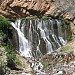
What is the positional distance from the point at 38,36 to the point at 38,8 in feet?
17.7

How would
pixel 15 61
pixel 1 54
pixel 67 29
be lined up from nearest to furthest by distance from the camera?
1. pixel 1 54
2. pixel 15 61
3. pixel 67 29

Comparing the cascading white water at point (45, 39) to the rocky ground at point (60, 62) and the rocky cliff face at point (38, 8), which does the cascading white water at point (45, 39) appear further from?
the rocky cliff face at point (38, 8)

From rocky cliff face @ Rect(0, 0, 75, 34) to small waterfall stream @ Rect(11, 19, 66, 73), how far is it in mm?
2630

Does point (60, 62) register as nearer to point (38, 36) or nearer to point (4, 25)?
point (38, 36)

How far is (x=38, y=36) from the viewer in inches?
1277

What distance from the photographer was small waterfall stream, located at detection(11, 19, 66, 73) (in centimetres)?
3093

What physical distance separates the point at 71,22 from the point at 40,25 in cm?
515

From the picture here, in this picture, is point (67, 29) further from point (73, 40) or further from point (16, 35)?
point (16, 35)

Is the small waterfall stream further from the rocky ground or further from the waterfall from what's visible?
the rocky ground

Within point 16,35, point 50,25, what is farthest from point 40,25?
point 16,35

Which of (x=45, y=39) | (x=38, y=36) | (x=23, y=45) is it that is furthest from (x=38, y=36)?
(x=23, y=45)

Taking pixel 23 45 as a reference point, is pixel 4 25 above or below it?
above

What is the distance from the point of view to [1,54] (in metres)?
22.5

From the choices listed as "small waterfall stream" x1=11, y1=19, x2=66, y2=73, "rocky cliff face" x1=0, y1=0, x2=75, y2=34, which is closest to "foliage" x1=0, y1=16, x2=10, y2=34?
"small waterfall stream" x1=11, y1=19, x2=66, y2=73
